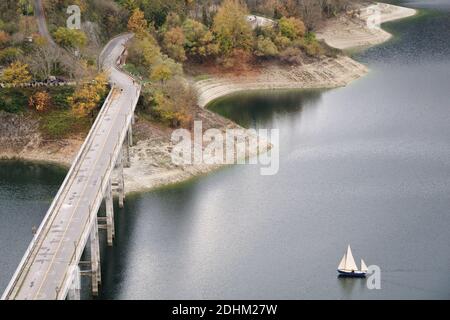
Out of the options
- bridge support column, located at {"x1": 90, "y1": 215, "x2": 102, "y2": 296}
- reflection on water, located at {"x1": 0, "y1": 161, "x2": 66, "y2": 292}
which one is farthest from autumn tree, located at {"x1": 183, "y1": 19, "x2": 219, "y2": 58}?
bridge support column, located at {"x1": 90, "y1": 215, "x2": 102, "y2": 296}

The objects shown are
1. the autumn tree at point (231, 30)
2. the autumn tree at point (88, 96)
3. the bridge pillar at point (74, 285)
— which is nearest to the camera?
the bridge pillar at point (74, 285)

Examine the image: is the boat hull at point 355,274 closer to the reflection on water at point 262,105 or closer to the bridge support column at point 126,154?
the bridge support column at point 126,154

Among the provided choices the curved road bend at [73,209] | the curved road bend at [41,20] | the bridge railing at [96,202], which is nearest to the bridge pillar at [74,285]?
the bridge railing at [96,202]

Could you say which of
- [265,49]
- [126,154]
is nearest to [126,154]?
[126,154]

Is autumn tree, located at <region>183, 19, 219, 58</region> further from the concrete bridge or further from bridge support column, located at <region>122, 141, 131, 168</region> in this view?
bridge support column, located at <region>122, 141, 131, 168</region>

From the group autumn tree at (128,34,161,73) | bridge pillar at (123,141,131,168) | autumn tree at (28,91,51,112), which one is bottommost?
bridge pillar at (123,141,131,168)
